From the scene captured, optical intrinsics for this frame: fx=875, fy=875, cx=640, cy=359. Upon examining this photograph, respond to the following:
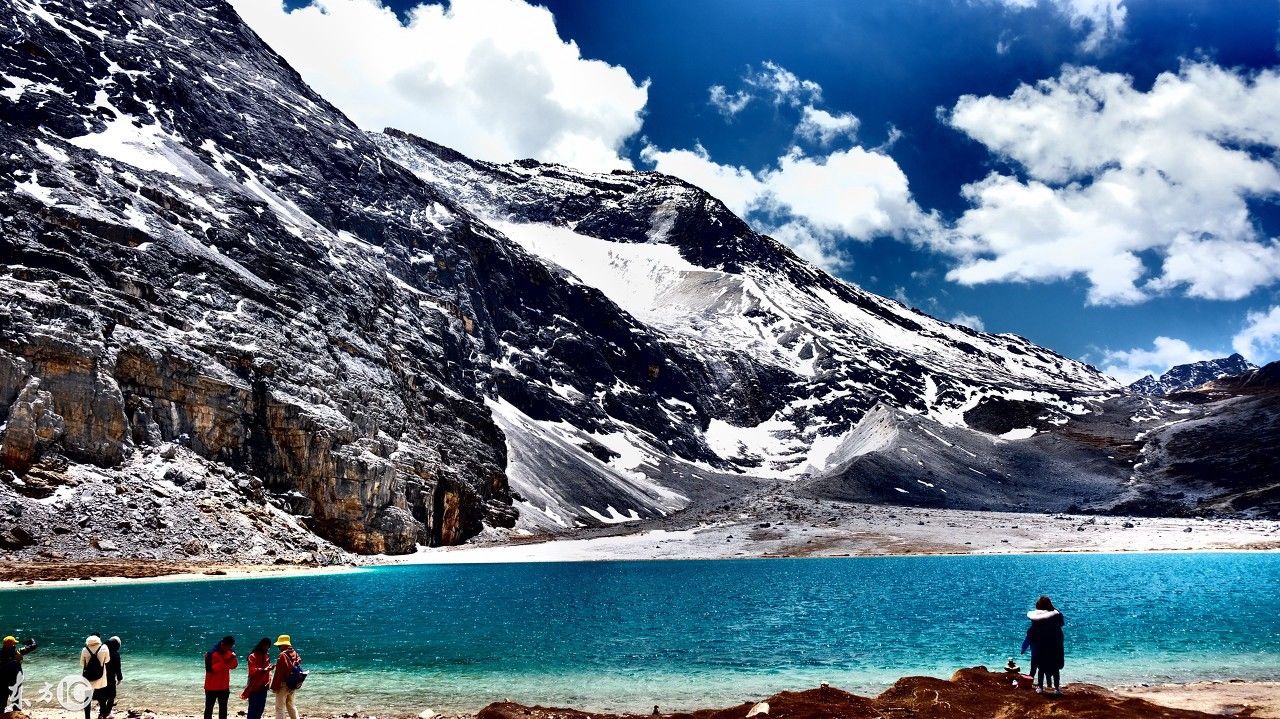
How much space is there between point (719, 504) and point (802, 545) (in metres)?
45.1

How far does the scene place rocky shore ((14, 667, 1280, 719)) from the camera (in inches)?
693

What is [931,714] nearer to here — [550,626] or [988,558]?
[550,626]

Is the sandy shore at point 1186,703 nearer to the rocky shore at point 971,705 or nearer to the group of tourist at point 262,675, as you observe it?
the rocky shore at point 971,705

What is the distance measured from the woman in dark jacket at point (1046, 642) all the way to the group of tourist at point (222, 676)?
52.5 ft

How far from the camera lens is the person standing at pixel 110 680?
62.5ft

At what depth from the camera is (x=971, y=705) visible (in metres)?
18.7

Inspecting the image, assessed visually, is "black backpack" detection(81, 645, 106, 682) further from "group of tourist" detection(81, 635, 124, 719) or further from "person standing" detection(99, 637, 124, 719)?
"person standing" detection(99, 637, 124, 719)

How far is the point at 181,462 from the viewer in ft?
261

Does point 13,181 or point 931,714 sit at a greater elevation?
point 13,181

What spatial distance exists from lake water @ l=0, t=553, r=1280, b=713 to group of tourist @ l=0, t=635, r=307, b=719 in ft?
14.4

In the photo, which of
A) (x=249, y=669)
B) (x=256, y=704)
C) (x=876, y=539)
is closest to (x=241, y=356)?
(x=256, y=704)

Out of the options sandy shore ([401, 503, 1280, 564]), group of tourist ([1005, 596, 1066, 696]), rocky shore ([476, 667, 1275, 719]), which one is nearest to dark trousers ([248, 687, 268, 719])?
rocky shore ([476, 667, 1275, 719])

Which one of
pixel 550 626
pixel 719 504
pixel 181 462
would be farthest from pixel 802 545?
pixel 550 626

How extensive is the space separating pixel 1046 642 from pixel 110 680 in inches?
822
